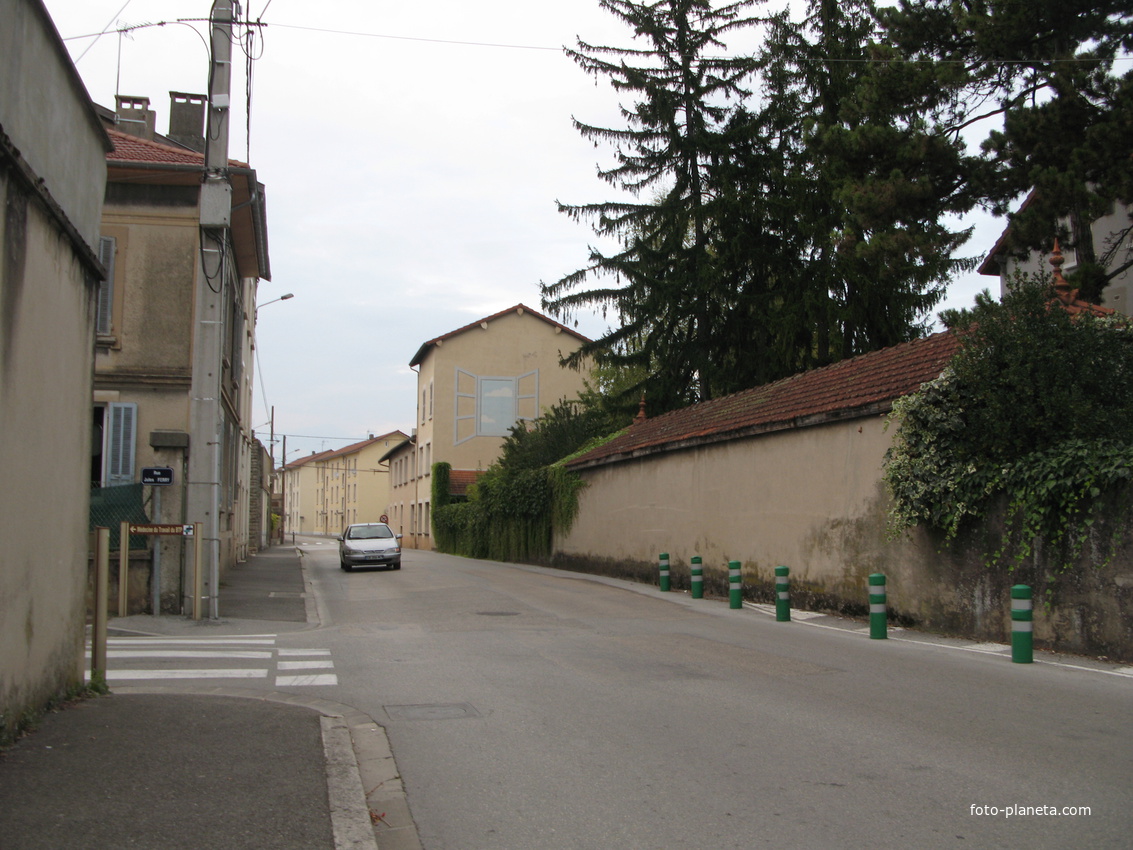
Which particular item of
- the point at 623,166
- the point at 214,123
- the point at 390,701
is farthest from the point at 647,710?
the point at 623,166

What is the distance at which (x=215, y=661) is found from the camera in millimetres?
10086

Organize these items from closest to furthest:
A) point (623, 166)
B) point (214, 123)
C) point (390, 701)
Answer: point (390, 701)
point (214, 123)
point (623, 166)

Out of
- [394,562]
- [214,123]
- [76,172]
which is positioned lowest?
[394,562]

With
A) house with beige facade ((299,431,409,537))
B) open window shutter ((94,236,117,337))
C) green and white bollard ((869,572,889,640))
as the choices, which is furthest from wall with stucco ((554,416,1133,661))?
house with beige facade ((299,431,409,537))

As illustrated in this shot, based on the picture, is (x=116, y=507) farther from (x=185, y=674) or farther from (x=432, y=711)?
(x=432, y=711)

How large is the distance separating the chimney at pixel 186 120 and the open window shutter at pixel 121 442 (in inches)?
549

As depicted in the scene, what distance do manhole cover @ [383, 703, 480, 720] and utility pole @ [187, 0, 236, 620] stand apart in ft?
22.6

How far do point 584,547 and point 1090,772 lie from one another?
2172 centimetres

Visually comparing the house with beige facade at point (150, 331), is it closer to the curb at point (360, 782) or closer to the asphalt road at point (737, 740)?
the asphalt road at point (737, 740)

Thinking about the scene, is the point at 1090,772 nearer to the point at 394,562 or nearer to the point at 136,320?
the point at 136,320

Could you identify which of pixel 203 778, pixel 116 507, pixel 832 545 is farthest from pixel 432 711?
pixel 832 545

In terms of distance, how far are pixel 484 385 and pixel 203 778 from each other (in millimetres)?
47358

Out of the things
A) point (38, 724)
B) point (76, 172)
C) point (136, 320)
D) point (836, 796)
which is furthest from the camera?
point (136, 320)

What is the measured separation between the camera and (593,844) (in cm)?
446
